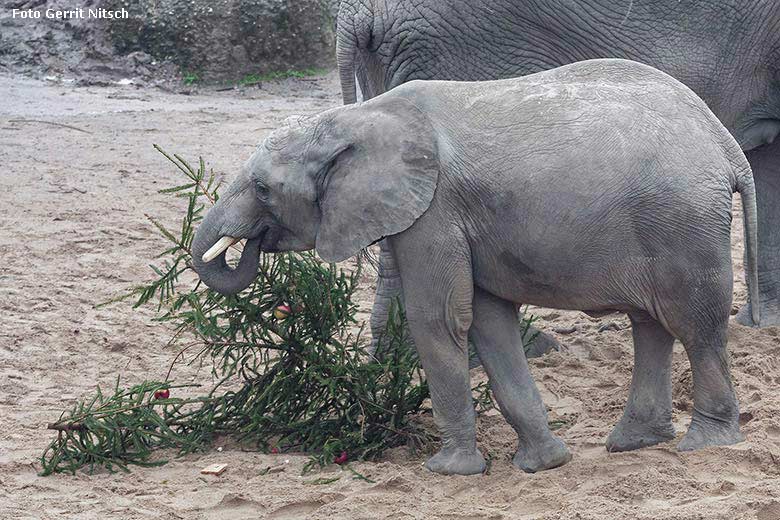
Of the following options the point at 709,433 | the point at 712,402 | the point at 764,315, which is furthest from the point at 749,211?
the point at 764,315

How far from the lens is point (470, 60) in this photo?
5.63m

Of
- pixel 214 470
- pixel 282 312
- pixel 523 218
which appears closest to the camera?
pixel 523 218

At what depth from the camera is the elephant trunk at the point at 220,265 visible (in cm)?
458

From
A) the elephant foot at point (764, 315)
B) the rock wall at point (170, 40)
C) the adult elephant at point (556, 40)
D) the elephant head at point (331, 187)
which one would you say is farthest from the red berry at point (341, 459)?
the rock wall at point (170, 40)

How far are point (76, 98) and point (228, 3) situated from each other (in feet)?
5.62

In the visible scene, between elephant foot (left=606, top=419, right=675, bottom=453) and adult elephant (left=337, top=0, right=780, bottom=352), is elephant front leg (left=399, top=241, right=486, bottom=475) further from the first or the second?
adult elephant (left=337, top=0, right=780, bottom=352)

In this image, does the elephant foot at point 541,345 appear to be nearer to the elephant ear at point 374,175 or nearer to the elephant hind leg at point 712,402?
the elephant hind leg at point 712,402

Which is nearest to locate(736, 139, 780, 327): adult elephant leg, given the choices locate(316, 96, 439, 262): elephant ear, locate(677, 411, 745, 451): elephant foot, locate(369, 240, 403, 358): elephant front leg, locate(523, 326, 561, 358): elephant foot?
locate(523, 326, 561, 358): elephant foot

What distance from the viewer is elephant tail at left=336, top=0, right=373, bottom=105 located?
553 centimetres

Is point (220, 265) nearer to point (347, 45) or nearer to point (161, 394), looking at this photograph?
point (161, 394)

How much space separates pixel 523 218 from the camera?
4.28m

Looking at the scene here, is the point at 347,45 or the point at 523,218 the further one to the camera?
the point at 347,45

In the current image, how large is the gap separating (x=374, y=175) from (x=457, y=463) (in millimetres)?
983

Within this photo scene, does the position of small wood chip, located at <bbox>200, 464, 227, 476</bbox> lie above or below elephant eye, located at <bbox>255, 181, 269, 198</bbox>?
below
